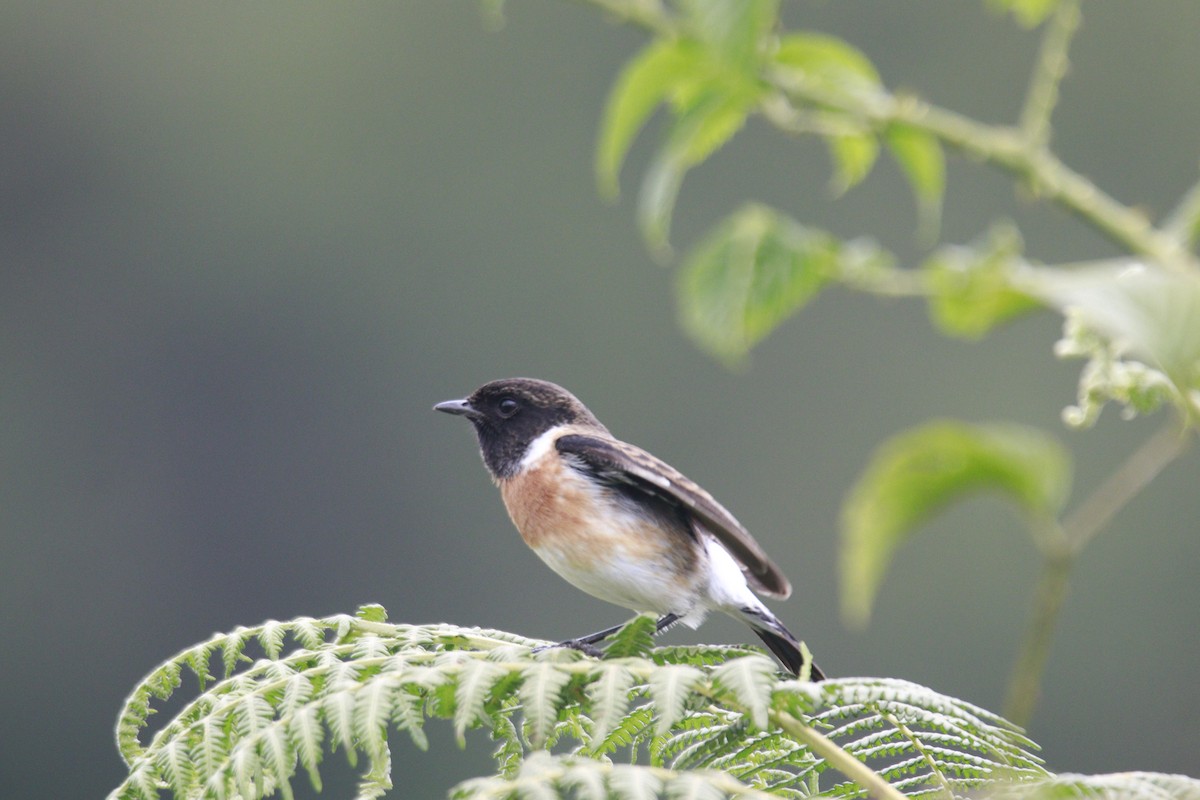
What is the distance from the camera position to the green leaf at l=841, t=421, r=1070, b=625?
2.07 m

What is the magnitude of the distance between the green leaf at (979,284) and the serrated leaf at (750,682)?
0.78m

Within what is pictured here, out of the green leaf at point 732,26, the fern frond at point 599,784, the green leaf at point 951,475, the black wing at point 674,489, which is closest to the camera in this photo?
the green leaf at point 951,475

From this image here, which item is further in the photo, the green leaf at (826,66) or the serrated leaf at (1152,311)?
the green leaf at (826,66)

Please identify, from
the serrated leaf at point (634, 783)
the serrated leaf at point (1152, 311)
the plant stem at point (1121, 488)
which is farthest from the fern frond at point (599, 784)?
the serrated leaf at point (1152, 311)

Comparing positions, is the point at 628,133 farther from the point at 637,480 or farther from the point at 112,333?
the point at 112,333

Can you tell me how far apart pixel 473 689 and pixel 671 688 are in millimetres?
335

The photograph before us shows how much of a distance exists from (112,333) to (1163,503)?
23801 mm

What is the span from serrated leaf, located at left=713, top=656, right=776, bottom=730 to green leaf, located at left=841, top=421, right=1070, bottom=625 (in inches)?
9.2

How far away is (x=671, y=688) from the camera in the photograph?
2.43 meters

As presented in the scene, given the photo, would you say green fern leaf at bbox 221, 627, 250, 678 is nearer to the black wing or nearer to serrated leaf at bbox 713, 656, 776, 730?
serrated leaf at bbox 713, 656, 776, 730

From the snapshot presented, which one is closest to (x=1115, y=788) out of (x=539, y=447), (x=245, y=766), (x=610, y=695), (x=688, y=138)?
(x=610, y=695)

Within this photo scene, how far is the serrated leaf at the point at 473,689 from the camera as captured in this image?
2439mm

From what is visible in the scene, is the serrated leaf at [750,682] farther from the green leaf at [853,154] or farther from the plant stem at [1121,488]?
the green leaf at [853,154]

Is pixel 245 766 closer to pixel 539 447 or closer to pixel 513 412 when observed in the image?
pixel 539 447
